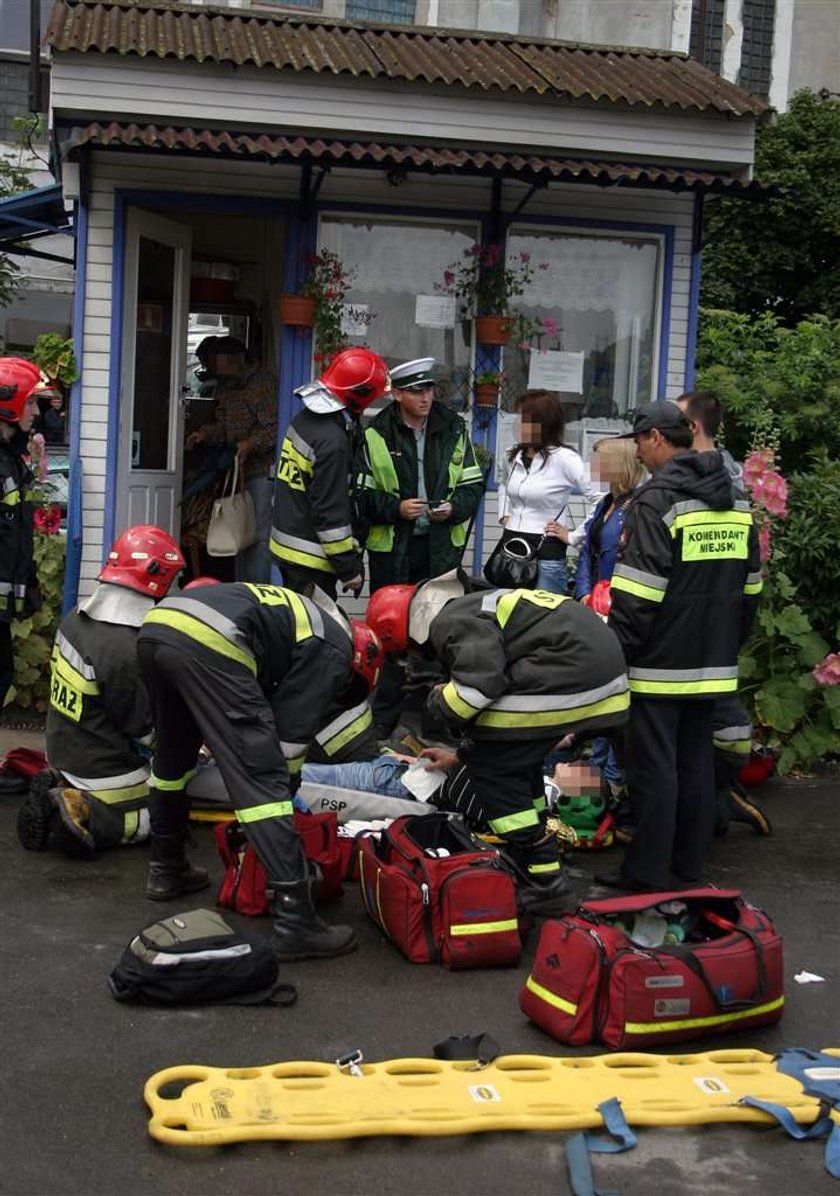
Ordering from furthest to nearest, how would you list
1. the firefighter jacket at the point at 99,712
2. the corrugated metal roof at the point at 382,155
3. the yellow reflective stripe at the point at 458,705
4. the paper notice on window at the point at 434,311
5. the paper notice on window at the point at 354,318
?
the paper notice on window at the point at 434,311 < the paper notice on window at the point at 354,318 < the corrugated metal roof at the point at 382,155 < the firefighter jacket at the point at 99,712 < the yellow reflective stripe at the point at 458,705

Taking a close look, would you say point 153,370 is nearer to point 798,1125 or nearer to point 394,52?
point 394,52

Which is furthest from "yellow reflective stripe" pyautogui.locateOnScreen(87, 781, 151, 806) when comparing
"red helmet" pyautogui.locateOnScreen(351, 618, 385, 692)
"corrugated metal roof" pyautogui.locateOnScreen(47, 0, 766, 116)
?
Result: "corrugated metal roof" pyautogui.locateOnScreen(47, 0, 766, 116)

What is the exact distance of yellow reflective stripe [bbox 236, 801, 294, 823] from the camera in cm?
509

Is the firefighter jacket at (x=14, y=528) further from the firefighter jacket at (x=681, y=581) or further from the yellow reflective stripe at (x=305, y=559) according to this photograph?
the firefighter jacket at (x=681, y=581)

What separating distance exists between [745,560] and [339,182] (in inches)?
184

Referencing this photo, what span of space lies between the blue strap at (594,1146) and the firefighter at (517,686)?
1615 mm

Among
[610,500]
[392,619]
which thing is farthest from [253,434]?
[392,619]

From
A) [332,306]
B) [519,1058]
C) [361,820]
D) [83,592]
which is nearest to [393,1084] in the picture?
[519,1058]

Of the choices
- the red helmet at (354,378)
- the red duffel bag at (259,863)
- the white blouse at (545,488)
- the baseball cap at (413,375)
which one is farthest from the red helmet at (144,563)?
the white blouse at (545,488)

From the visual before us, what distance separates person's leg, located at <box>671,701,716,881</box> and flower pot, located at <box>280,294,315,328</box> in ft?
14.5

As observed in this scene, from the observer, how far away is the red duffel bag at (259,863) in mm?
5586

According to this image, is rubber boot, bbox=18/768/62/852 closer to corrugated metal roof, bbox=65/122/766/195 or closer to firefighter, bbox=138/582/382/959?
firefighter, bbox=138/582/382/959

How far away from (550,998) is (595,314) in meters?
6.23

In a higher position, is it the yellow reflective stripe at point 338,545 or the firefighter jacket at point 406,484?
the firefighter jacket at point 406,484
